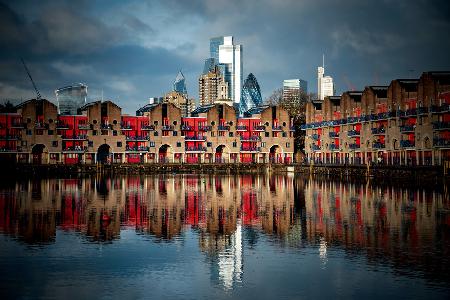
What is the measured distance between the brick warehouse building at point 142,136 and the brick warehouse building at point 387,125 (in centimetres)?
1446

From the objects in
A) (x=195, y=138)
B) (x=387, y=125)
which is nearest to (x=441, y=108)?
(x=387, y=125)

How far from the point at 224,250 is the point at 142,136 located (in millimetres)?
123457

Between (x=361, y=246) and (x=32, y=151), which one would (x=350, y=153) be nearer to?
(x=32, y=151)

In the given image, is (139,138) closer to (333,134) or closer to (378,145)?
(333,134)

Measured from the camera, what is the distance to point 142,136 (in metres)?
157

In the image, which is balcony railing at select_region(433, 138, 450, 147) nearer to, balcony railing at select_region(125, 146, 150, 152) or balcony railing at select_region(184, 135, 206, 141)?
balcony railing at select_region(184, 135, 206, 141)

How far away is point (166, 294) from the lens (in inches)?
1025

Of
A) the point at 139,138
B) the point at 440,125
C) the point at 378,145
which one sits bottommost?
the point at 378,145

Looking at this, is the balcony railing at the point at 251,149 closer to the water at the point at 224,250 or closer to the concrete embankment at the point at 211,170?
the concrete embankment at the point at 211,170

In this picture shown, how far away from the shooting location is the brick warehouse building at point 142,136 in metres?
150

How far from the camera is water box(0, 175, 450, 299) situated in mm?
27094

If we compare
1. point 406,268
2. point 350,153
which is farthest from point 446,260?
point 350,153

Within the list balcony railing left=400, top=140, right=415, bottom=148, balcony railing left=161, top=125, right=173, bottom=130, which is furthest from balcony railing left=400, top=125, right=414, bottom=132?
balcony railing left=161, top=125, right=173, bottom=130

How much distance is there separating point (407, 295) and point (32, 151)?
139m
